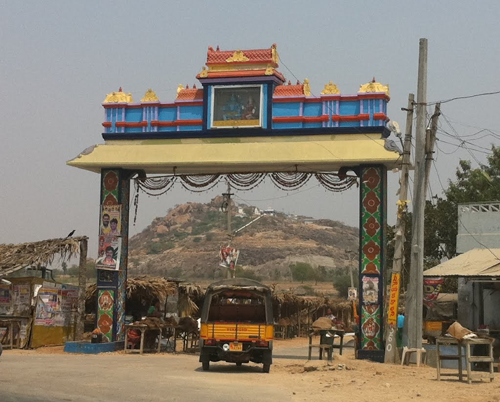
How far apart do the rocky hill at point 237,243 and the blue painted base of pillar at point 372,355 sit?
7980 centimetres

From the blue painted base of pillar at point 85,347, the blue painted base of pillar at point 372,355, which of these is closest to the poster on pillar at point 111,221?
the blue painted base of pillar at point 85,347

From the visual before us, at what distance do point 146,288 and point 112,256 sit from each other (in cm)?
510

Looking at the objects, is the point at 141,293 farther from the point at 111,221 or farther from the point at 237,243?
the point at 237,243

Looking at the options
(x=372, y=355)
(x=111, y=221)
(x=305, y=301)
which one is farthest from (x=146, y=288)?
(x=305, y=301)

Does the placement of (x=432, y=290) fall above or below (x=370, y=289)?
above

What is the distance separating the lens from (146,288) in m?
33.5

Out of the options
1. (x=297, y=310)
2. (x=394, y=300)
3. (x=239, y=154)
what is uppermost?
(x=239, y=154)

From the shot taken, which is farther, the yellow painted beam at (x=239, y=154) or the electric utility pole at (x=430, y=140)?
the yellow painted beam at (x=239, y=154)

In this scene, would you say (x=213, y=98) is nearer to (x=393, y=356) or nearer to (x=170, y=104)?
(x=170, y=104)

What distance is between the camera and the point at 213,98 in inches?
1108

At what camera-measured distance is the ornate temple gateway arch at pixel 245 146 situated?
1063 inches

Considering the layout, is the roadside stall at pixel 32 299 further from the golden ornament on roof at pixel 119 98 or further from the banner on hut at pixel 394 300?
the banner on hut at pixel 394 300

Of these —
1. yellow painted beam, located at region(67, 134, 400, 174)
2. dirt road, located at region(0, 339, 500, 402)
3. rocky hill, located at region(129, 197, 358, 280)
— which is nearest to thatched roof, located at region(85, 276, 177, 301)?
yellow painted beam, located at region(67, 134, 400, 174)

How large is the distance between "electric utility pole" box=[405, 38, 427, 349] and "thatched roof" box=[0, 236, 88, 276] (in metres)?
10.7
